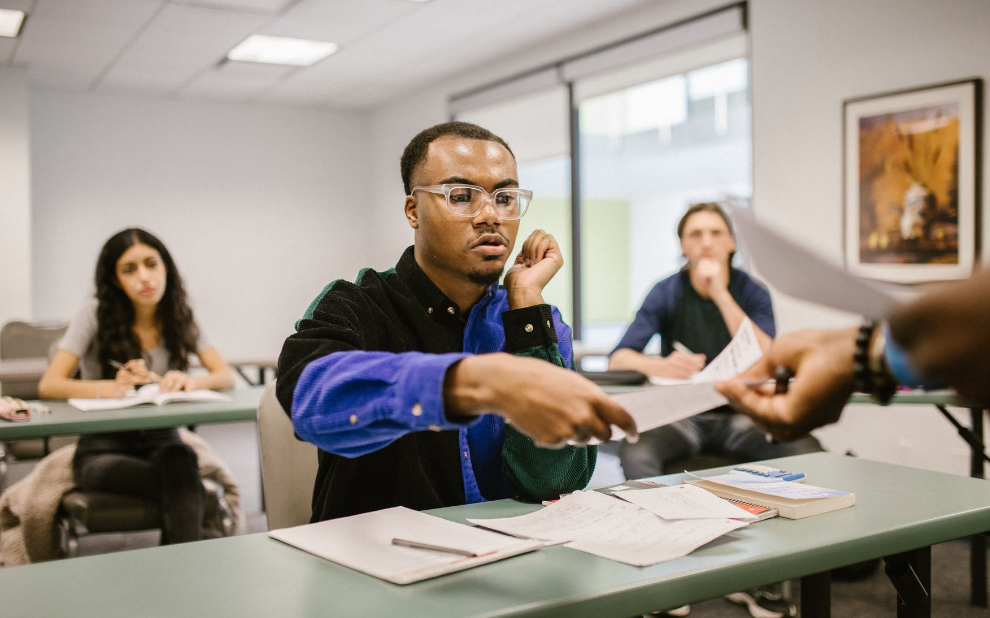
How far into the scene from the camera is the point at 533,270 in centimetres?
168

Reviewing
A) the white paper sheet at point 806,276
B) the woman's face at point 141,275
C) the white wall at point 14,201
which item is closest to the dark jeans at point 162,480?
the woman's face at point 141,275

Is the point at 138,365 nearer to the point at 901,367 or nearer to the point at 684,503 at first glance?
the point at 684,503

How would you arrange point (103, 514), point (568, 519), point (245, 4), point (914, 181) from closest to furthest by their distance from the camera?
1. point (568, 519)
2. point (103, 514)
3. point (914, 181)
4. point (245, 4)

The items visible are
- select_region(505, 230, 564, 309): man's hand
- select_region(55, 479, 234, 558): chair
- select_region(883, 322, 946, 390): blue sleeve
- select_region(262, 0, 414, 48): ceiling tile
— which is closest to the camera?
select_region(883, 322, 946, 390): blue sleeve

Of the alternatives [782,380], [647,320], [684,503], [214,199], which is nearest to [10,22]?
[214,199]

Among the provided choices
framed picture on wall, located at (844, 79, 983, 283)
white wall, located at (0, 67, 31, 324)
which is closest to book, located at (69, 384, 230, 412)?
framed picture on wall, located at (844, 79, 983, 283)

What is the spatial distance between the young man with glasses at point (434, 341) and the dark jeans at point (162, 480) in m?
1.29

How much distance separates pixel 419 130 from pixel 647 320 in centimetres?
339

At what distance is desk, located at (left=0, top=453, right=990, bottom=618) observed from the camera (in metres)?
0.94

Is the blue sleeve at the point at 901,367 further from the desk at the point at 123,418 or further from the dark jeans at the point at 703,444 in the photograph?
the dark jeans at the point at 703,444

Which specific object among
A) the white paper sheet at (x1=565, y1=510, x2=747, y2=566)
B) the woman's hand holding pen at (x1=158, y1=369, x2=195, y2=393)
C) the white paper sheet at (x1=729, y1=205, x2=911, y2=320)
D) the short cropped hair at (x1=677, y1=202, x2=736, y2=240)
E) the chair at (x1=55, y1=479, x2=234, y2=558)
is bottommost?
the chair at (x1=55, y1=479, x2=234, y2=558)

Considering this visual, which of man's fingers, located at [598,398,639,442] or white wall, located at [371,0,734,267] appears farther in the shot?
white wall, located at [371,0,734,267]

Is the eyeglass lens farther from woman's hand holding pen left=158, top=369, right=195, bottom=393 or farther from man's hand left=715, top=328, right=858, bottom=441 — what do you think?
woman's hand holding pen left=158, top=369, right=195, bottom=393

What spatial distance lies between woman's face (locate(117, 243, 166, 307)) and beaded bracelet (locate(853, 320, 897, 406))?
9.08ft
